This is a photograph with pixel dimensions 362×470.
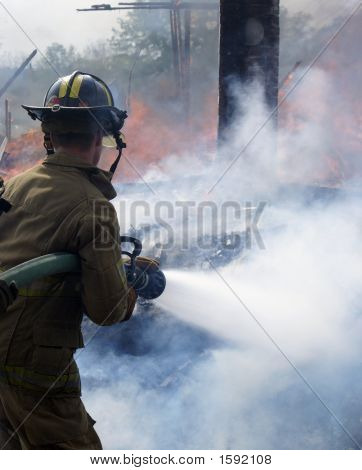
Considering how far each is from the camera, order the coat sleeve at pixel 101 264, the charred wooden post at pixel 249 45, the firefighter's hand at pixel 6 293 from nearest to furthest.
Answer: the firefighter's hand at pixel 6 293 → the coat sleeve at pixel 101 264 → the charred wooden post at pixel 249 45

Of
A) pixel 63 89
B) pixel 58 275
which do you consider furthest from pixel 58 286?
pixel 63 89

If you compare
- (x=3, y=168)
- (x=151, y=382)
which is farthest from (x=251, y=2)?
(x=3, y=168)

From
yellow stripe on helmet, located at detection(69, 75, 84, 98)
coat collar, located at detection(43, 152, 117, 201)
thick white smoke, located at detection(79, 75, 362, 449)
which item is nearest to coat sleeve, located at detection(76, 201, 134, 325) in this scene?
coat collar, located at detection(43, 152, 117, 201)

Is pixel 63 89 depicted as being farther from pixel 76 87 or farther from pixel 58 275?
pixel 58 275

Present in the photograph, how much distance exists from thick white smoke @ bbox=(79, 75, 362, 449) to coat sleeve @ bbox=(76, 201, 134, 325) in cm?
189

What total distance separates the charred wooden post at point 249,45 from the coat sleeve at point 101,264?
202 inches

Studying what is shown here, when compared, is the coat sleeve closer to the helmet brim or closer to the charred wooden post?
the helmet brim

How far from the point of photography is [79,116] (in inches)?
92.0

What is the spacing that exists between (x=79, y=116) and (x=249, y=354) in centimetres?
246

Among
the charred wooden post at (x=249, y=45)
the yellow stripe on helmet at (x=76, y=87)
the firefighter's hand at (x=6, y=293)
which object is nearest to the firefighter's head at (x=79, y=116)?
the yellow stripe on helmet at (x=76, y=87)

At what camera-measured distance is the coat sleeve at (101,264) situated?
2068mm

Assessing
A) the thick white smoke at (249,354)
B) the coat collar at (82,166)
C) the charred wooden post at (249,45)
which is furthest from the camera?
the charred wooden post at (249,45)

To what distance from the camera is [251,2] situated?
6.52 m

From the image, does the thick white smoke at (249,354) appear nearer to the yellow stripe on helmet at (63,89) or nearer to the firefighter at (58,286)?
the firefighter at (58,286)
